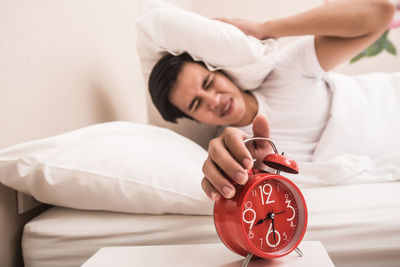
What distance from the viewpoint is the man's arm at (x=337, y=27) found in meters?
1.21

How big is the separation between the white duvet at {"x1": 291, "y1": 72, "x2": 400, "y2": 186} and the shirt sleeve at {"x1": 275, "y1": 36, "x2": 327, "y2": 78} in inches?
4.6

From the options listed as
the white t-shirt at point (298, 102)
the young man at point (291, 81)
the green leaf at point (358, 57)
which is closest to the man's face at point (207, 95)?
the young man at point (291, 81)

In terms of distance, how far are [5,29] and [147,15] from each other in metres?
0.59

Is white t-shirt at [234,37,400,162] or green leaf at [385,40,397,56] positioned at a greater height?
green leaf at [385,40,397,56]

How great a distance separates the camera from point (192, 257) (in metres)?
0.56

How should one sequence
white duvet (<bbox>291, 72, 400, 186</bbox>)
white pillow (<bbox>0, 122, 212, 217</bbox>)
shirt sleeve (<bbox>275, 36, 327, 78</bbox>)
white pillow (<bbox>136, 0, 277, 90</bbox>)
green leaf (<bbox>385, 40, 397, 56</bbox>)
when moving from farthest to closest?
green leaf (<bbox>385, 40, 397, 56</bbox>), shirt sleeve (<bbox>275, 36, 327, 78</bbox>), white pillow (<bbox>136, 0, 277, 90</bbox>), white duvet (<bbox>291, 72, 400, 186</bbox>), white pillow (<bbox>0, 122, 212, 217</bbox>)

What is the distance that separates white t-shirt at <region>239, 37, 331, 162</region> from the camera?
132 cm

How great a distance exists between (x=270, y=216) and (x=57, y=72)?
73 centimetres

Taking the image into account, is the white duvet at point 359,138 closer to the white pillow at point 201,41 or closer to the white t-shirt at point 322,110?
the white t-shirt at point 322,110

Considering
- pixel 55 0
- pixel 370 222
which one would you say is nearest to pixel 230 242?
pixel 370 222

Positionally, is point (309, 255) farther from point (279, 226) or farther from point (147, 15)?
point (147, 15)

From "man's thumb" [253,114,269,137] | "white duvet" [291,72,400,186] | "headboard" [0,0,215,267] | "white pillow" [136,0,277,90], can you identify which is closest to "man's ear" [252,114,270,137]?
"man's thumb" [253,114,269,137]

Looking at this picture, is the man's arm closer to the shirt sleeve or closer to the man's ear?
the shirt sleeve

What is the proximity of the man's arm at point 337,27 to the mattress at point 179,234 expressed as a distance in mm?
744
